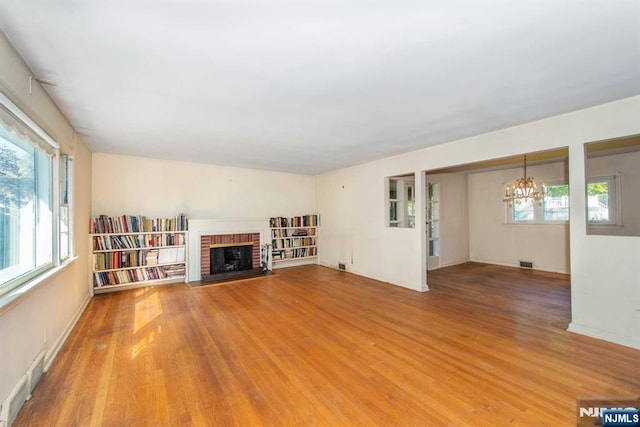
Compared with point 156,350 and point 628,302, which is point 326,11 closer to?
point 156,350

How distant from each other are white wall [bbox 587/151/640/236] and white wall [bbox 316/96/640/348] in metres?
3.29

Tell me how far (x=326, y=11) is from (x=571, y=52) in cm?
176

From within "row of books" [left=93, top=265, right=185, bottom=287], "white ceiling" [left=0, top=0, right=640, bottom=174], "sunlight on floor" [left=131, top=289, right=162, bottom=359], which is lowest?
"sunlight on floor" [left=131, top=289, right=162, bottom=359]

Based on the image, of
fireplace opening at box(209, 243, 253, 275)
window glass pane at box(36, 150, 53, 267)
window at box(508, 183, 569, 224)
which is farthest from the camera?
window at box(508, 183, 569, 224)

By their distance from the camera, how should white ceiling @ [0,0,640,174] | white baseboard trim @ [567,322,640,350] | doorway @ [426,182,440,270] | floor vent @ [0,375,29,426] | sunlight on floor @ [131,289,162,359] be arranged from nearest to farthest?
white ceiling @ [0,0,640,174] < floor vent @ [0,375,29,426] < white baseboard trim @ [567,322,640,350] < sunlight on floor @ [131,289,162,359] < doorway @ [426,182,440,270]

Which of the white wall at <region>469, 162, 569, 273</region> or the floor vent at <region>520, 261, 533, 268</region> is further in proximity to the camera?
the floor vent at <region>520, 261, 533, 268</region>

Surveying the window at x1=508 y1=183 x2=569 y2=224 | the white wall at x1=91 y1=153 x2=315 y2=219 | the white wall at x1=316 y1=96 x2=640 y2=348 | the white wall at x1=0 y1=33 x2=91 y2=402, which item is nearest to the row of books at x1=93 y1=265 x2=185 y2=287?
the white wall at x1=0 y1=33 x2=91 y2=402

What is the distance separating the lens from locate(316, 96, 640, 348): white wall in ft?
8.61

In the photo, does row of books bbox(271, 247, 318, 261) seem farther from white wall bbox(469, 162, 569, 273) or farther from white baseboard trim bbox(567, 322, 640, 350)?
white baseboard trim bbox(567, 322, 640, 350)

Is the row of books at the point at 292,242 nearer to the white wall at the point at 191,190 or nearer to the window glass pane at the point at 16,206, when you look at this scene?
the white wall at the point at 191,190

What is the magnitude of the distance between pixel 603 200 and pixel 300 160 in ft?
19.4

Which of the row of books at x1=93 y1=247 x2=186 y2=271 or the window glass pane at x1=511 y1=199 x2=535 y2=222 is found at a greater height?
the window glass pane at x1=511 y1=199 x2=535 y2=222

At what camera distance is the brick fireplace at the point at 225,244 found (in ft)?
17.6

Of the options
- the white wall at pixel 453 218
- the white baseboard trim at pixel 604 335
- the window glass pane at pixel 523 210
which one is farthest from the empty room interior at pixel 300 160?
the white wall at pixel 453 218
